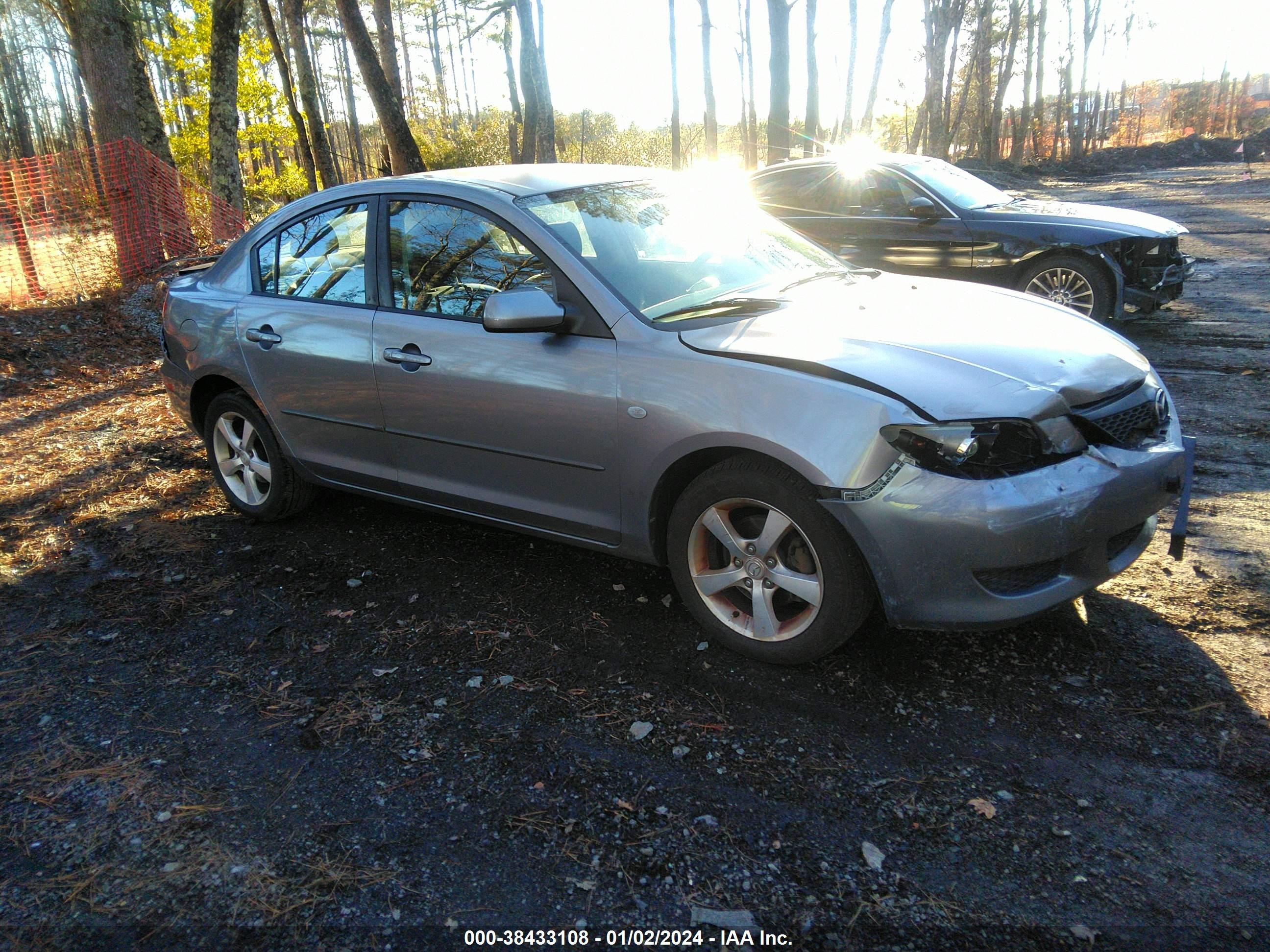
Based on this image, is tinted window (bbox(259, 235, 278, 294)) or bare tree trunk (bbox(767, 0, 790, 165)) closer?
tinted window (bbox(259, 235, 278, 294))

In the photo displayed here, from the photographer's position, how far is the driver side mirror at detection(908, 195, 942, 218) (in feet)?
27.3

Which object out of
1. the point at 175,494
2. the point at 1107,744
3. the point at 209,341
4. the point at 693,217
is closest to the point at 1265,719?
the point at 1107,744

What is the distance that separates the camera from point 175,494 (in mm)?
5664

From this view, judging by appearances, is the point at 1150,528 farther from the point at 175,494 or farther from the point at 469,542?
the point at 175,494

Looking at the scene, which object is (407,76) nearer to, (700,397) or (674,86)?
(674,86)

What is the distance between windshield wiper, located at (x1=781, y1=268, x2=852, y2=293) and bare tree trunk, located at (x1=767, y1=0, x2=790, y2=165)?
16.4 m

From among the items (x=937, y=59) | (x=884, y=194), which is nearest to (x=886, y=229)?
(x=884, y=194)

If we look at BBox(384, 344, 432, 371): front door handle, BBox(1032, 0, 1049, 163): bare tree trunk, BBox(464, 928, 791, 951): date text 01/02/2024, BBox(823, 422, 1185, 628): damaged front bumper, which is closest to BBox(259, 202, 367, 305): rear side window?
BBox(384, 344, 432, 371): front door handle

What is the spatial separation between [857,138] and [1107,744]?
42.7 meters

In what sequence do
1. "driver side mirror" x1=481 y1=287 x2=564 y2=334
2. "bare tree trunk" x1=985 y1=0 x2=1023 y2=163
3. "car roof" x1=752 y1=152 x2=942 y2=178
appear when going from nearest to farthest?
"driver side mirror" x1=481 y1=287 x2=564 y2=334
"car roof" x1=752 y1=152 x2=942 y2=178
"bare tree trunk" x1=985 y1=0 x2=1023 y2=163

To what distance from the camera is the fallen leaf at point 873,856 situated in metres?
2.36

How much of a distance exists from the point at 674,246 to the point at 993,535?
192cm

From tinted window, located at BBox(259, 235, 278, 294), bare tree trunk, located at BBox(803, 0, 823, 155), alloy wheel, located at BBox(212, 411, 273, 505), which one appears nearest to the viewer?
tinted window, located at BBox(259, 235, 278, 294)

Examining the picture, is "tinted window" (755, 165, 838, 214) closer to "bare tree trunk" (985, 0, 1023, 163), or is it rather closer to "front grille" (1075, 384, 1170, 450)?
"front grille" (1075, 384, 1170, 450)
